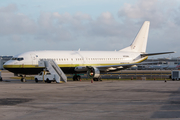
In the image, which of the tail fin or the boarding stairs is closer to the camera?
the boarding stairs

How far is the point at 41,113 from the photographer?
1191 cm

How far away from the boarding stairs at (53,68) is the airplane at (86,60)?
87 centimetres

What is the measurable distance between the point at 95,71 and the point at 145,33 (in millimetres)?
16070

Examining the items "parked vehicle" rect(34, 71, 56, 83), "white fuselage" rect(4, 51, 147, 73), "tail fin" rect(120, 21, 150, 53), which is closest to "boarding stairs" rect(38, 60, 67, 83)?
"parked vehicle" rect(34, 71, 56, 83)

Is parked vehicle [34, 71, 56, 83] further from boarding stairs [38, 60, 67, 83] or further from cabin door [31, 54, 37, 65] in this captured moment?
cabin door [31, 54, 37, 65]

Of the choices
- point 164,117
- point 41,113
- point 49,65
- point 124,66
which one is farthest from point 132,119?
point 124,66

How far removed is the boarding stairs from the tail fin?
17.7 meters

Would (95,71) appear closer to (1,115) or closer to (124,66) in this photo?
(124,66)

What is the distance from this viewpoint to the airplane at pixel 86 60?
36.8m

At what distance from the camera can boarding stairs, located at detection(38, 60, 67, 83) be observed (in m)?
35.5

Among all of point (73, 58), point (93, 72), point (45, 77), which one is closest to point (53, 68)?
point (45, 77)

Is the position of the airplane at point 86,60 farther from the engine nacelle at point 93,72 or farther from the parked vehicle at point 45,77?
the parked vehicle at point 45,77

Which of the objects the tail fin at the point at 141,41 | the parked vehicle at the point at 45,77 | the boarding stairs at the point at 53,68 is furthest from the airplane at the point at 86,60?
the parked vehicle at the point at 45,77

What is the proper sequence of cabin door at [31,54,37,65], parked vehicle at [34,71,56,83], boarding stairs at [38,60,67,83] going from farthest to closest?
1. cabin door at [31,54,37,65]
2. boarding stairs at [38,60,67,83]
3. parked vehicle at [34,71,56,83]
